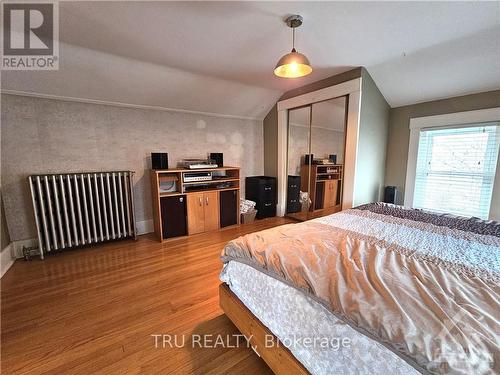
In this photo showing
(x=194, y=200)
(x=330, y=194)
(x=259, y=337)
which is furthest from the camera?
(x=330, y=194)

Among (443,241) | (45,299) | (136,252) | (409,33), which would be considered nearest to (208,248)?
(136,252)

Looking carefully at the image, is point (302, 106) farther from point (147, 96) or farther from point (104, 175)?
point (104, 175)

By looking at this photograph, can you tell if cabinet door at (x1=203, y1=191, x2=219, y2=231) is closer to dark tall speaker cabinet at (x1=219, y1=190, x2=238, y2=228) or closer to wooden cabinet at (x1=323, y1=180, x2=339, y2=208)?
dark tall speaker cabinet at (x1=219, y1=190, x2=238, y2=228)

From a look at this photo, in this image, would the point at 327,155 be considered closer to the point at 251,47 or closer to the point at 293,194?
the point at 293,194

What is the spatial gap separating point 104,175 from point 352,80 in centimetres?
349

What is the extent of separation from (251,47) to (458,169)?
3.06 m

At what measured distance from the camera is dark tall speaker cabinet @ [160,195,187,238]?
119 inches

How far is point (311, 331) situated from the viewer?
0.90 m

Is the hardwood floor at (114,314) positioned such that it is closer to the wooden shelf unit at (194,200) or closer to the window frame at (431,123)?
the wooden shelf unit at (194,200)

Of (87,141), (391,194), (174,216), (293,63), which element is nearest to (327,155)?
(391,194)

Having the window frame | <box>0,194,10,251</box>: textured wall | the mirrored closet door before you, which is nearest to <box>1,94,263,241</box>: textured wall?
<box>0,194,10,251</box>: textured wall

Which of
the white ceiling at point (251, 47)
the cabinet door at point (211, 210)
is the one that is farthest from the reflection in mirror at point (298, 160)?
the cabinet door at point (211, 210)

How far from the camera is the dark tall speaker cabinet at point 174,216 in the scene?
3.01m

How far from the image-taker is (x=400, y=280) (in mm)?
921
